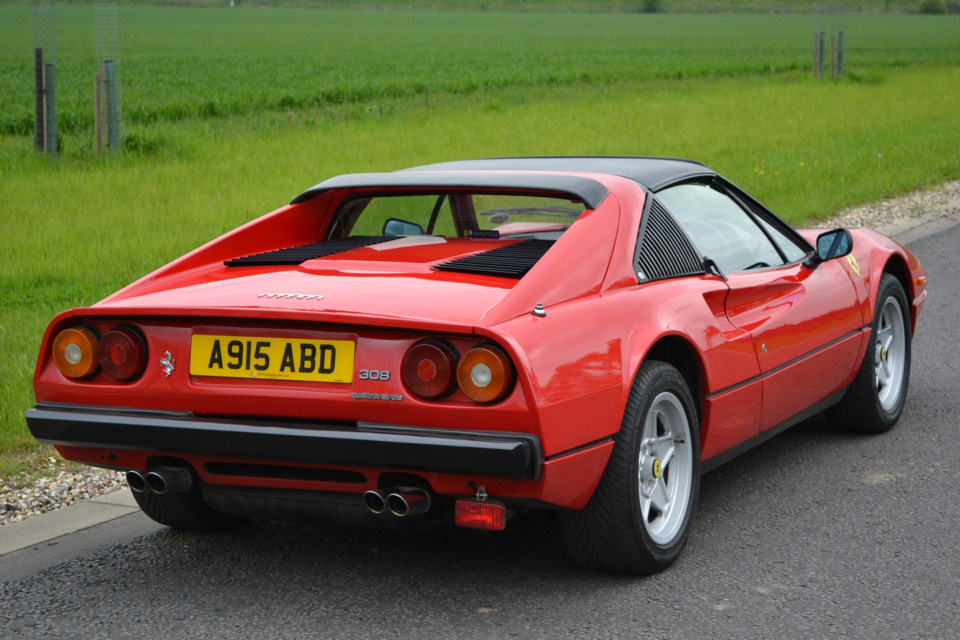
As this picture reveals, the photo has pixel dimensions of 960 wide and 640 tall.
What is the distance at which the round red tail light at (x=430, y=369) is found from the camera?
318cm

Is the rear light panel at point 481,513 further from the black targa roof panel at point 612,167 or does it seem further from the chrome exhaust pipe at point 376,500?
the black targa roof panel at point 612,167

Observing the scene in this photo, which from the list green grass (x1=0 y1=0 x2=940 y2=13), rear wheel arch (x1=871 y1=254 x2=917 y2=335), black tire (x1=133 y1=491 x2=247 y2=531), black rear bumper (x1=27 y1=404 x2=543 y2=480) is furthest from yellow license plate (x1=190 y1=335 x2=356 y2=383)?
green grass (x1=0 y1=0 x2=940 y2=13)

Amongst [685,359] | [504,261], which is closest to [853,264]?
[685,359]

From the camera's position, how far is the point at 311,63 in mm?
41281

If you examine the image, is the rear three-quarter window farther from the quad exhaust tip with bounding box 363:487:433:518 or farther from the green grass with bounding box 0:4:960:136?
the green grass with bounding box 0:4:960:136

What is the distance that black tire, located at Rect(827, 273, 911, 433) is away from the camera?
5215mm

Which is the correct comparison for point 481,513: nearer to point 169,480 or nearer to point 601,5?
point 169,480

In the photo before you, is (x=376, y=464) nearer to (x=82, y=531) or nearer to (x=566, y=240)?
(x=566, y=240)

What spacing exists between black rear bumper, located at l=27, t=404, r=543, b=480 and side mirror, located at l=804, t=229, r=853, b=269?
2167 millimetres

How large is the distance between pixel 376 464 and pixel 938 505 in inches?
87.7

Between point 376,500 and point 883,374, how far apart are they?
121 inches

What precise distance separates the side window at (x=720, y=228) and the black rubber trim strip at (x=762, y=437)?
0.61 metres

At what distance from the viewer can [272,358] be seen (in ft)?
11.0

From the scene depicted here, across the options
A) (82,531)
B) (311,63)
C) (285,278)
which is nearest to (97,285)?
(82,531)
